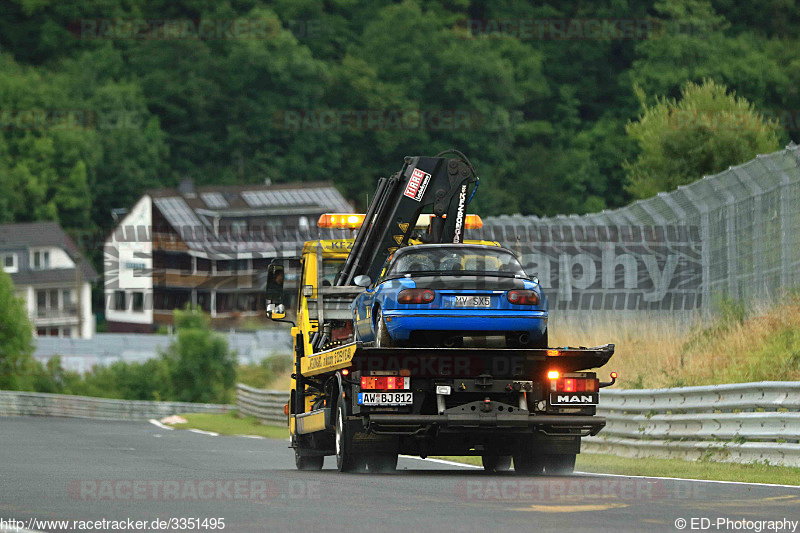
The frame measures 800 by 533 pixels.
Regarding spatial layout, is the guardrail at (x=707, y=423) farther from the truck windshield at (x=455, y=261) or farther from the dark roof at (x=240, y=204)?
the dark roof at (x=240, y=204)

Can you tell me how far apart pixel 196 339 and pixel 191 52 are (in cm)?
5022

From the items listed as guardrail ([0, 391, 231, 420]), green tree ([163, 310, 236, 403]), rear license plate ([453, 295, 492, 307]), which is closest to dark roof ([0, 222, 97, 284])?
green tree ([163, 310, 236, 403])

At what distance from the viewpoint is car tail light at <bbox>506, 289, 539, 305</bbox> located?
15758 millimetres

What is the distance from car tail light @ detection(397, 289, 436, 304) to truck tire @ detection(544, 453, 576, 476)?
2349 millimetres

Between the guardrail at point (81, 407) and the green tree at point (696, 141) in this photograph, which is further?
the guardrail at point (81, 407)

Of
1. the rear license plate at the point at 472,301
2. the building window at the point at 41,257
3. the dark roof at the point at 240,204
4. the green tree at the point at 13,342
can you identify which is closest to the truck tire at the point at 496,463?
the rear license plate at the point at 472,301

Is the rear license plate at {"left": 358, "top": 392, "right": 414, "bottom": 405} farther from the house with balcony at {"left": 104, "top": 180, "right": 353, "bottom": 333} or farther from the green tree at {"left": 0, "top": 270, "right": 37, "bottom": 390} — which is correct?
the house with balcony at {"left": 104, "top": 180, "right": 353, "bottom": 333}

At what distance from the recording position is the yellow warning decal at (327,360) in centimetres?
1596

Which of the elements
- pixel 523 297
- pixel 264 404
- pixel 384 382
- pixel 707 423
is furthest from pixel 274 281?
pixel 264 404

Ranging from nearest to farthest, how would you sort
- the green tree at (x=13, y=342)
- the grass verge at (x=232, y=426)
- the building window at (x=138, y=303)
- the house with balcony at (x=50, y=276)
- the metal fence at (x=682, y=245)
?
the metal fence at (x=682, y=245)
the grass verge at (x=232, y=426)
the green tree at (x=13, y=342)
the house with balcony at (x=50, y=276)
the building window at (x=138, y=303)

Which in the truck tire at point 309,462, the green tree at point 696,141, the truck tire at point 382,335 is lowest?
the truck tire at point 309,462

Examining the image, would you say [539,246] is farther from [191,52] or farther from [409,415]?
Answer: [191,52]

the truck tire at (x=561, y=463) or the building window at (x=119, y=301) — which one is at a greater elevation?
the building window at (x=119, y=301)

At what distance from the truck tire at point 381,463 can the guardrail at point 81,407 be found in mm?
39329
